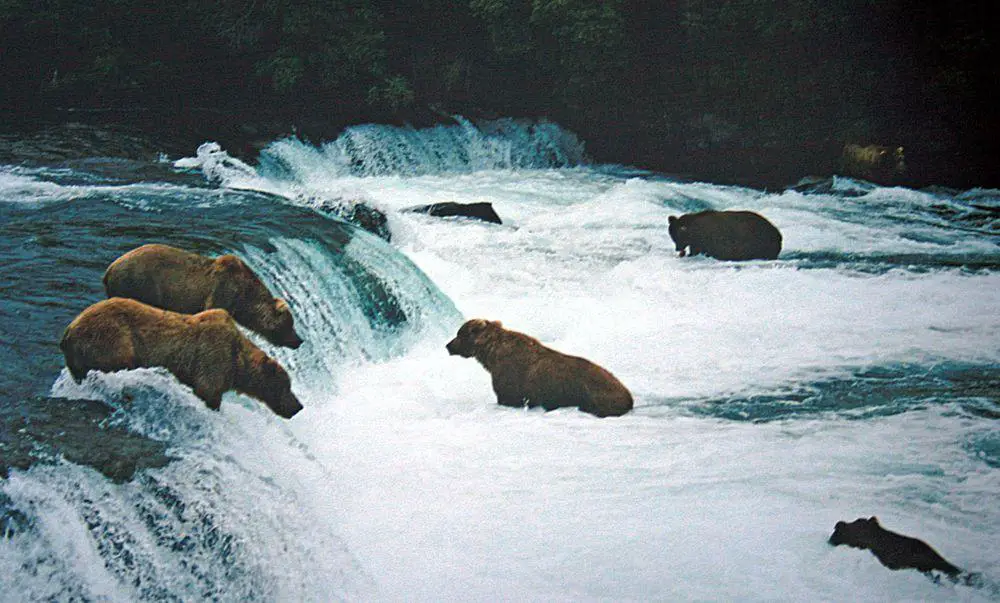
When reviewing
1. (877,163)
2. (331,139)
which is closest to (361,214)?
(331,139)

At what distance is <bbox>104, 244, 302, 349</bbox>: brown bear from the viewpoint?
479cm

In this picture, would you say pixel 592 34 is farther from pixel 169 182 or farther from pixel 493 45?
pixel 169 182

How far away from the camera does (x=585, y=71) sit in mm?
20078

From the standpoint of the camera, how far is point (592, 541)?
4332mm

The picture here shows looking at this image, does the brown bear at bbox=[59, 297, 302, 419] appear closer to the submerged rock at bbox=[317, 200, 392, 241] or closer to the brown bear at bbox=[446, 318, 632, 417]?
the brown bear at bbox=[446, 318, 632, 417]

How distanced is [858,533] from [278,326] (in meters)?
3.12

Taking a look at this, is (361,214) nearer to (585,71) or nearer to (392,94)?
(392,94)

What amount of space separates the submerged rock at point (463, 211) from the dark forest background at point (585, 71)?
4641 millimetres

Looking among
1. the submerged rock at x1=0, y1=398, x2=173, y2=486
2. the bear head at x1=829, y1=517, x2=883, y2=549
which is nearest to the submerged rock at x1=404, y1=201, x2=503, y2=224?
the submerged rock at x1=0, y1=398, x2=173, y2=486

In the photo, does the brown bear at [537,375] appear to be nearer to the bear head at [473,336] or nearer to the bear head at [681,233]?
the bear head at [473,336]

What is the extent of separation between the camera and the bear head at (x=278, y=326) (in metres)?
5.06

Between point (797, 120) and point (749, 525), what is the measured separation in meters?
16.5

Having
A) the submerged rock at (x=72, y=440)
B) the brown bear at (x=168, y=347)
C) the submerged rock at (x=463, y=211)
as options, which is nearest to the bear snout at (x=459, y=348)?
the brown bear at (x=168, y=347)

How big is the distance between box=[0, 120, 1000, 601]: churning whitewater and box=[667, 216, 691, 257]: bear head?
0.89 feet
